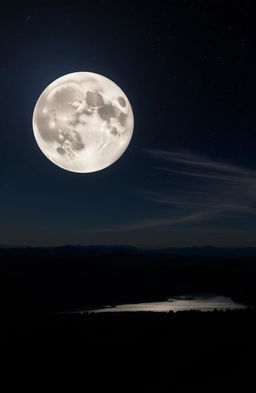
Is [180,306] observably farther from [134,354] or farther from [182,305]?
[134,354]

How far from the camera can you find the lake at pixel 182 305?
45356 millimetres

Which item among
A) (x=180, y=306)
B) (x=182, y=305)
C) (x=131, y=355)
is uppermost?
(x=182, y=305)

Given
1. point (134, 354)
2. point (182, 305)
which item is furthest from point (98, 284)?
point (134, 354)

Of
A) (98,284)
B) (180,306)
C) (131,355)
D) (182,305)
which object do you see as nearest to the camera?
(131,355)

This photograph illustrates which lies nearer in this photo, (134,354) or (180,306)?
(134,354)

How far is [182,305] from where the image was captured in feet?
171

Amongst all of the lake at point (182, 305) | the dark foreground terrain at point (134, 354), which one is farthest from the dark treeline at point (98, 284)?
the dark foreground terrain at point (134, 354)

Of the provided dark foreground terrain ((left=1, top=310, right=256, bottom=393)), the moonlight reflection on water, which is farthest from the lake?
dark foreground terrain ((left=1, top=310, right=256, bottom=393))

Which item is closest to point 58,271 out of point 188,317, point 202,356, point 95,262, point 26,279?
point 26,279

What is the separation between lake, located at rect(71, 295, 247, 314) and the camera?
45.4 meters

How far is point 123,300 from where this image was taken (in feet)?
180

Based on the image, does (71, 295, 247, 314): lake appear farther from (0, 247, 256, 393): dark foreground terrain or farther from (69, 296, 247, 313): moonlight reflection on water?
(0, 247, 256, 393): dark foreground terrain

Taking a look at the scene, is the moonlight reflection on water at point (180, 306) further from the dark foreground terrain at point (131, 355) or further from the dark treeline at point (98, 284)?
the dark foreground terrain at point (131, 355)

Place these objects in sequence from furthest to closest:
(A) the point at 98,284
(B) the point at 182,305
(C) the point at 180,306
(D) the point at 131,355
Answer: (A) the point at 98,284 → (B) the point at 182,305 → (C) the point at 180,306 → (D) the point at 131,355
